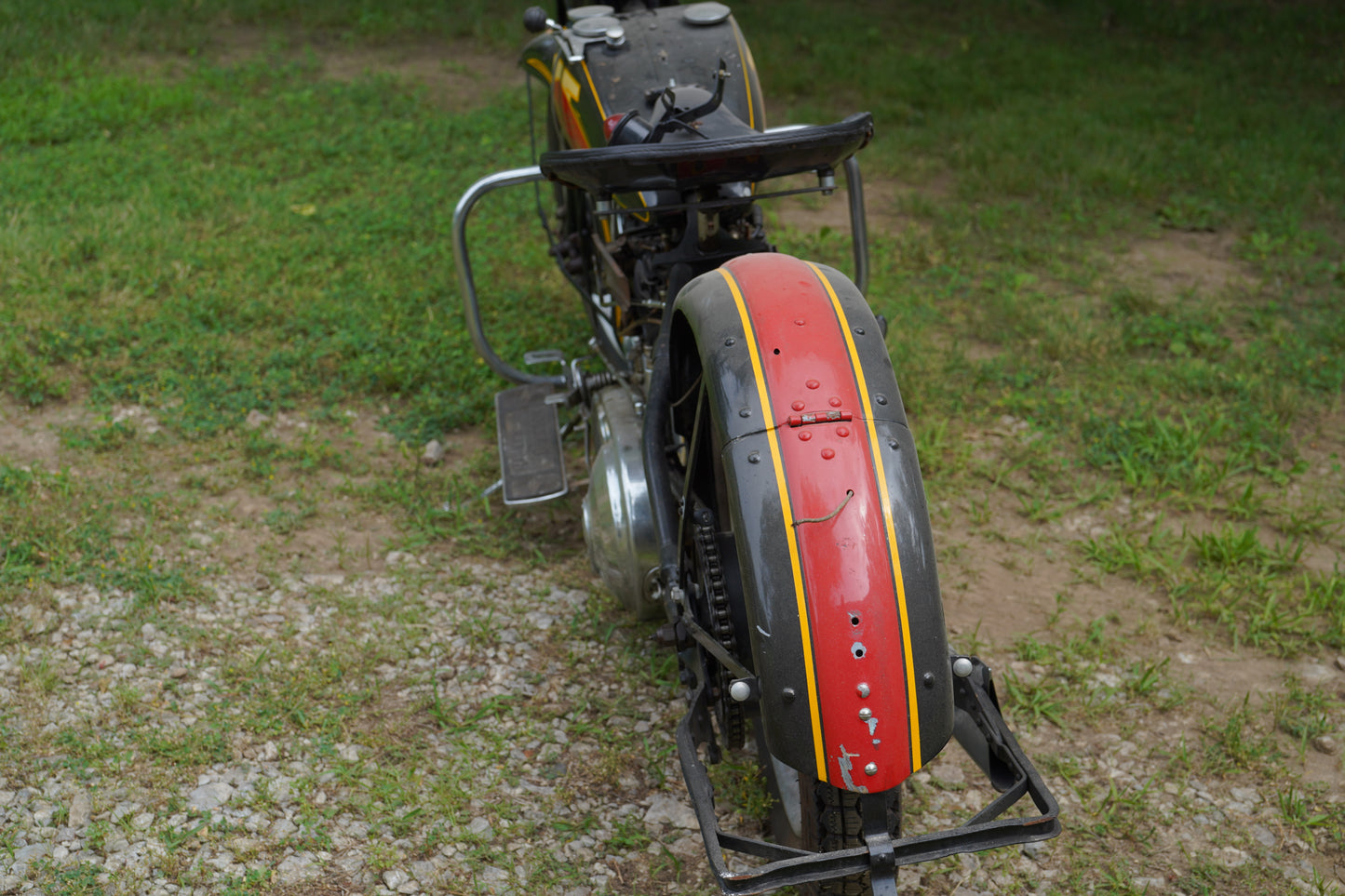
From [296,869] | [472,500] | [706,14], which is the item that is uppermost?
[706,14]

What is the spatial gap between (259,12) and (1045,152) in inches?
200

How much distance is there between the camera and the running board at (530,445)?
3197mm

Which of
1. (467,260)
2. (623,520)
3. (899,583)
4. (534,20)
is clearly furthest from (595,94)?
(899,583)

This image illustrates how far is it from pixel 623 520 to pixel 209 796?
1.04 m

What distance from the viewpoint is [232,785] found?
7.89 ft

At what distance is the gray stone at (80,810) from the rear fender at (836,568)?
4.80ft

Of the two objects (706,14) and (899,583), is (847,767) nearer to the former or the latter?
(899,583)

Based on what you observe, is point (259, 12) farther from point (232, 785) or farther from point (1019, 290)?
point (232, 785)

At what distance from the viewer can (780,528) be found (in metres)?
1.75

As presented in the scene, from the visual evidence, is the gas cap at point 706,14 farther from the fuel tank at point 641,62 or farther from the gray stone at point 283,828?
the gray stone at point 283,828

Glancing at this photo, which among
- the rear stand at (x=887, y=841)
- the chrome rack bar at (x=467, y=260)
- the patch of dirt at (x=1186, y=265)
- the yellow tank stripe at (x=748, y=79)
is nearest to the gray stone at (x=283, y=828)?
the rear stand at (x=887, y=841)

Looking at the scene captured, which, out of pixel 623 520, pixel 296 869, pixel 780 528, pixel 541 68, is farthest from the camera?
pixel 541 68

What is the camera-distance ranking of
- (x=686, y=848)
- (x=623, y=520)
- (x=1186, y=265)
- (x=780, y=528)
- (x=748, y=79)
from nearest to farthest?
(x=780, y=528) < (x=686, y=848) < (x=623, y=520) < (x=748, y=79) < (x=1186, y=265)

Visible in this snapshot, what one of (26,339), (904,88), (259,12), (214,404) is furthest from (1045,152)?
(259,12)
